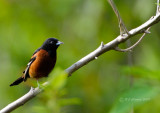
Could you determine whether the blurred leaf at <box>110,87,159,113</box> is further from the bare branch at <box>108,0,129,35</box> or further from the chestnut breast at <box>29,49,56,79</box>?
the chestnut breast at <box>29,49,56,79</box>

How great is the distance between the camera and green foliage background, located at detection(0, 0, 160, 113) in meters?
5.94

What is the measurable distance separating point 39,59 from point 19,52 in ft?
4.71

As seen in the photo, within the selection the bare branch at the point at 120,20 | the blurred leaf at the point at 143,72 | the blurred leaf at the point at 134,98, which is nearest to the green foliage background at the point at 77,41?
the bare branch at the point at 120,20

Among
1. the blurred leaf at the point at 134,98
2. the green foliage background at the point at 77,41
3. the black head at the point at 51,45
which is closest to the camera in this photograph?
the blurred leaf at the point at 134,98

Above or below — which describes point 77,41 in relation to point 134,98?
below

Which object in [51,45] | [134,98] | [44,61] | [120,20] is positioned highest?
[120,20]

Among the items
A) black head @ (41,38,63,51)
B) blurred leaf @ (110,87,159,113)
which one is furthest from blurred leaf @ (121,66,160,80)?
black head @ (41,38,63,51)

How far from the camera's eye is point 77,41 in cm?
709

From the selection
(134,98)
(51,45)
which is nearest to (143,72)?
(134,98)

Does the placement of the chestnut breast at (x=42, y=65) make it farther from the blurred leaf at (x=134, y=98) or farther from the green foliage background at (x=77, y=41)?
the blurred leaf at (x=134, y=98)

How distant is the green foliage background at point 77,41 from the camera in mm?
5936

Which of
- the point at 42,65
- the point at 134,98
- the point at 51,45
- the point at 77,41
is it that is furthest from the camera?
the point at 77,41

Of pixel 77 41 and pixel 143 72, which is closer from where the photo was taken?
pixel 143 72

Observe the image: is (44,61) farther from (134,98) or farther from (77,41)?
(134,98)
